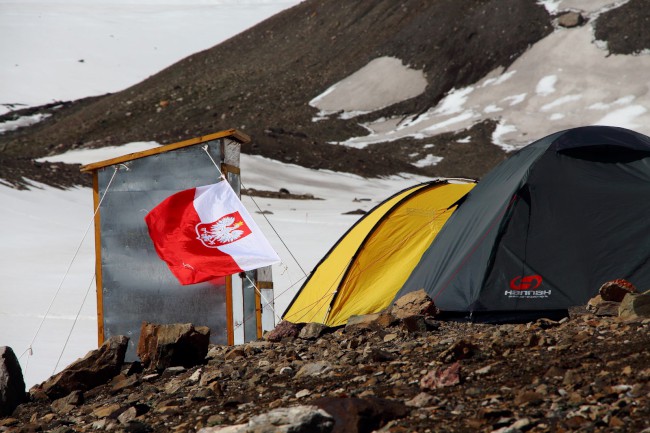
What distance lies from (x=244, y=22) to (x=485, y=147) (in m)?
65.8

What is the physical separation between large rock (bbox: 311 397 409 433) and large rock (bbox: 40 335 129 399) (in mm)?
2613

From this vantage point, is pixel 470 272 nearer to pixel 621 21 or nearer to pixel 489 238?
pixel 489 238

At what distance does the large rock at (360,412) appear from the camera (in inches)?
163

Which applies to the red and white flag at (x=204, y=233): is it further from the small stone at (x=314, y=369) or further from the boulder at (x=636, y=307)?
the boulder at (x=636, y=307)

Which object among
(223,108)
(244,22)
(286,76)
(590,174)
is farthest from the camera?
(244,22)

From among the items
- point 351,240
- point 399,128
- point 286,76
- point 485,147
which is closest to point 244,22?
point 286,76

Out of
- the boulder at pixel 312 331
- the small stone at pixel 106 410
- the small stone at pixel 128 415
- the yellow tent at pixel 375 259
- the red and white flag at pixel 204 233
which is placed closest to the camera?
the small stone at pixel 128 415

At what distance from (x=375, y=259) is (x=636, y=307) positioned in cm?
314

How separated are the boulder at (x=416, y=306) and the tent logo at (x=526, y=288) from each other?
57 cm

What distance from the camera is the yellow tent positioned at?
27.5 feet

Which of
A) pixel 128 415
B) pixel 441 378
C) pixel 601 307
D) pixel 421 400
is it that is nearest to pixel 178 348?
pixel 128 415

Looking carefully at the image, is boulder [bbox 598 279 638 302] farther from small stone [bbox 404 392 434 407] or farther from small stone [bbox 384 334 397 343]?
small stone [bbox 404 392 434 407]

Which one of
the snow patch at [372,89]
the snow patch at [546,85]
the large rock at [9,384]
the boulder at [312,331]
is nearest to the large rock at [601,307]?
the boulder at [312,331]

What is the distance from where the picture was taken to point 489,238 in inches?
288
